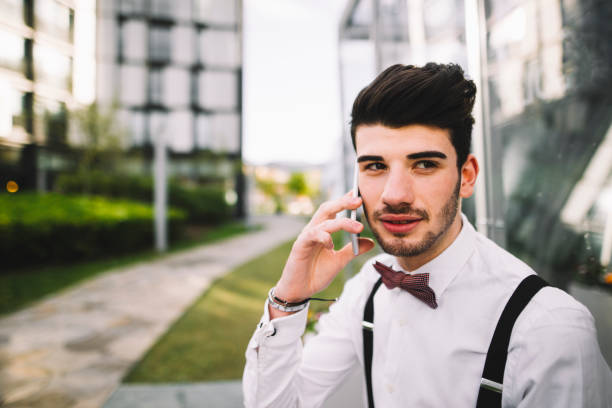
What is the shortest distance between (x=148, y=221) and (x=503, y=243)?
32.9ft

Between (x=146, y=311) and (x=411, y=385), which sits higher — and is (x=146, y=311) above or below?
below

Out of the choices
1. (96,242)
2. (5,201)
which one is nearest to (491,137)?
(96,242)

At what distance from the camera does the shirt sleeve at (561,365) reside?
814 millimetres

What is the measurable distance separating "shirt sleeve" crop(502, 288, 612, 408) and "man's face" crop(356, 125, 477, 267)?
1.26 ft

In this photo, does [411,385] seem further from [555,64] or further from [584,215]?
[555,64]

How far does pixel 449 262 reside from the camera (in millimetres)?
1165

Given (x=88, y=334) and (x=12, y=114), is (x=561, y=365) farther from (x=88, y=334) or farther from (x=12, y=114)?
Answer: (x=12, y=114)

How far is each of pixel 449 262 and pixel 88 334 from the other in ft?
14.8

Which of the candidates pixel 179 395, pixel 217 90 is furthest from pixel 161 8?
pixel 179 395

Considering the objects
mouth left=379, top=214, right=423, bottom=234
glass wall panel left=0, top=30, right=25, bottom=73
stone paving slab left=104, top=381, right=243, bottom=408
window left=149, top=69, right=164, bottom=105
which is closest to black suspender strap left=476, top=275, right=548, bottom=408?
mouth left=379, top=214, right=423, bottom=234

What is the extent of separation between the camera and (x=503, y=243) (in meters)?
1.93

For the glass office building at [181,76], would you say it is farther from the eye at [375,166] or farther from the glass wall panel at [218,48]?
the eye at [375,166]

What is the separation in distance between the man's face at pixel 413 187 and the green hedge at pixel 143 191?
1403cm

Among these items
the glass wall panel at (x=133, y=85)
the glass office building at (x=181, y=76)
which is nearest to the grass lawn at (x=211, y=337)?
the glass office building at (x=181, y=76)
